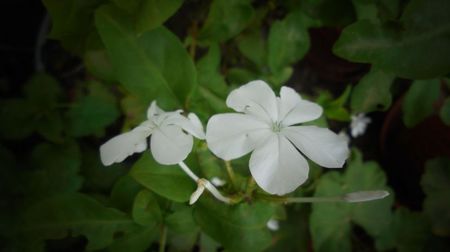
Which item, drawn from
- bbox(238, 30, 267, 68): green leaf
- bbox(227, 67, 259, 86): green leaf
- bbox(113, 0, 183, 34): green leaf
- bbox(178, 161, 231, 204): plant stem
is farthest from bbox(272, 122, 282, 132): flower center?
bbox(238, 30, 267, 68): green leaf

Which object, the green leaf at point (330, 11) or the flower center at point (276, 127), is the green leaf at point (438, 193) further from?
the flower center at point (276, 127)

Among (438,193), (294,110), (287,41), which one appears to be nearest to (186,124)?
(294,110)

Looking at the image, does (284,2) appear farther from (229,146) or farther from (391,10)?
(229,146)

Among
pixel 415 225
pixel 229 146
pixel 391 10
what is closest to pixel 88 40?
pixel 229 146

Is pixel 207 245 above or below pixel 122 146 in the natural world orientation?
below

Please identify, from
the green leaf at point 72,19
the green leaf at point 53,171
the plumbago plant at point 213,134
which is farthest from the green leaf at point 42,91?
the green leaf at point 72,19

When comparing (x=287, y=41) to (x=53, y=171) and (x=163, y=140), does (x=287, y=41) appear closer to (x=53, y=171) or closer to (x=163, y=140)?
(x=163, y=140)
